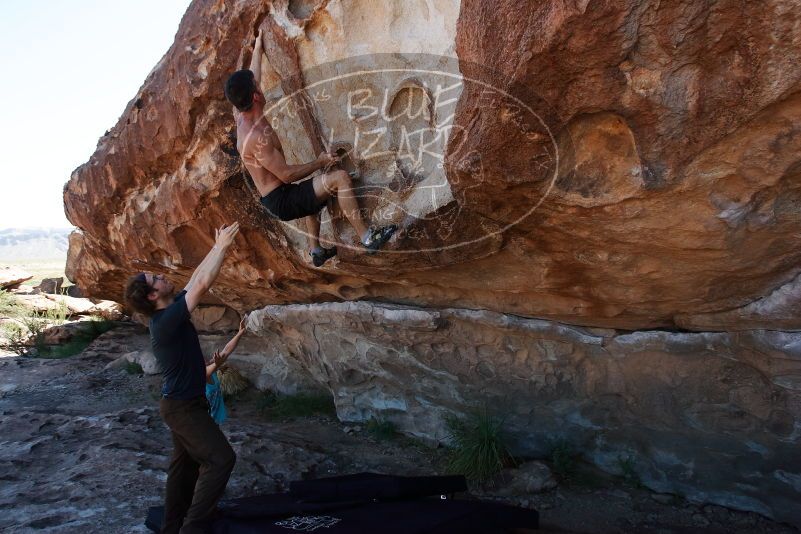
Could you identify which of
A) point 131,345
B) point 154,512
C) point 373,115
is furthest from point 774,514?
point 131,345

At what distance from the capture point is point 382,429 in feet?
17.2

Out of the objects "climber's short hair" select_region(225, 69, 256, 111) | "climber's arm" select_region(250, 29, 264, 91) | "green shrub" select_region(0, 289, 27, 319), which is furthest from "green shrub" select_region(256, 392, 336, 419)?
"green shrub" select_region(0, 289, 27, 319)

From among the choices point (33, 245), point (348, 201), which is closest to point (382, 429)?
point (348, 201)

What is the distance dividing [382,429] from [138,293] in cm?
274

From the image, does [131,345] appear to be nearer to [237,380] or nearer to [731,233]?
[237,380]

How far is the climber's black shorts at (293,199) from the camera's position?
3629 mm

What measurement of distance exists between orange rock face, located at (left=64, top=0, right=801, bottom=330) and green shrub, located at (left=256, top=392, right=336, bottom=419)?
1.36m

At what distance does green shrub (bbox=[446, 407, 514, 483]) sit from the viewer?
169 inches

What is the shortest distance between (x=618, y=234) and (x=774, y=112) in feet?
2.85

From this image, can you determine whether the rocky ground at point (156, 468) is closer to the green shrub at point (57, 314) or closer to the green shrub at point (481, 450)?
the green shrub at point (481, 450)

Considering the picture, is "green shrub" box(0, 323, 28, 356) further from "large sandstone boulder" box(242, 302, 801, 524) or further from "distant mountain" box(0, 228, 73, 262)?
"distant mountain" box(0, 228, 73, 262)

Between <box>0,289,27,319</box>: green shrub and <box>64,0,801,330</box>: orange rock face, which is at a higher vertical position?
<box>64,0,801,330</box>: orange rock face

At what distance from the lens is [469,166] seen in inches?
111

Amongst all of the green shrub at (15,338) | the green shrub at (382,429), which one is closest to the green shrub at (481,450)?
the green shrub at (382,429)
